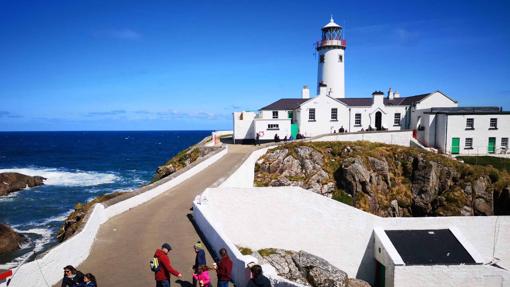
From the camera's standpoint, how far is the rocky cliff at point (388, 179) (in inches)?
997

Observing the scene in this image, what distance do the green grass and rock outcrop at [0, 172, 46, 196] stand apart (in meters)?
48.1

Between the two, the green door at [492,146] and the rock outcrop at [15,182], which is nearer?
the green door at [492,146]

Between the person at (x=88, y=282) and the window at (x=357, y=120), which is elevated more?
the window at (x=357, y=120)

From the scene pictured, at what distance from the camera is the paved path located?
9.13 m

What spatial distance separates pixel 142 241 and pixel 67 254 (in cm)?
244

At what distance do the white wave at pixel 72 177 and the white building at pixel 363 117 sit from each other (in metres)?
27.3

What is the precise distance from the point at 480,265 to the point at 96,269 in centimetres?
1397

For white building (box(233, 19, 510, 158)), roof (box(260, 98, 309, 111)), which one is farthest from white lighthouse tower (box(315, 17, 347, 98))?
roof (box(260, 98, 309, 111))

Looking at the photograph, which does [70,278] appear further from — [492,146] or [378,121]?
[492,146]

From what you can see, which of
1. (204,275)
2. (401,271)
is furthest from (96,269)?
(401,271)

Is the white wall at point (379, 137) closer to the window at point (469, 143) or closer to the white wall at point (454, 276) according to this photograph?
the window at point (469, 143)

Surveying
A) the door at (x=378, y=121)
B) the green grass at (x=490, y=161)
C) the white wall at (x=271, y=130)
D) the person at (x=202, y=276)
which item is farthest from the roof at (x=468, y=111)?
the person at (x=202, y=276)

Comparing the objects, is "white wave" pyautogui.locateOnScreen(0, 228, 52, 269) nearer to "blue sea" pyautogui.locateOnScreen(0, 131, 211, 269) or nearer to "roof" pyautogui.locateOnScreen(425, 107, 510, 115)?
"blue sea" pyautogui.locateOnScreen(0, 131, 211, 269)

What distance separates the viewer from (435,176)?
27.4m
